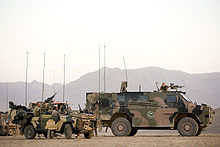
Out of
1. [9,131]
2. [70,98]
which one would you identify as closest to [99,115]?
[9,131]

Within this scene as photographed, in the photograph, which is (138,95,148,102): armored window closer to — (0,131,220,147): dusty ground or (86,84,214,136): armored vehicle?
(86,84,214,136): armored vehicle

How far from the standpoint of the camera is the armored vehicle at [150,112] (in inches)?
918

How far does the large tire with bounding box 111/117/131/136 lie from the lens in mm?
24203

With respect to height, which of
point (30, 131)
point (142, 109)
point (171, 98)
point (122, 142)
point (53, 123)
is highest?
point (171, 98)

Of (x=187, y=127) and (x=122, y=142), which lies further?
(x=187, y=127)

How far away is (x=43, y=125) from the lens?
2244cm

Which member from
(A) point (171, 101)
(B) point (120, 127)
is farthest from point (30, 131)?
(A) point (171, 101)

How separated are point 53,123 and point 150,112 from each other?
5465mm

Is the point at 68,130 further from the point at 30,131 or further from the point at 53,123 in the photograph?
the point at 30,131

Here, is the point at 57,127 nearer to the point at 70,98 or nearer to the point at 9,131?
the point at 9,131

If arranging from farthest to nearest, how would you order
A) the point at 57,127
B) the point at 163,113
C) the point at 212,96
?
the point at 212,96 < the point at 163,113 < the point at 57,127

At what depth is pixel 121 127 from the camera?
79.7ft

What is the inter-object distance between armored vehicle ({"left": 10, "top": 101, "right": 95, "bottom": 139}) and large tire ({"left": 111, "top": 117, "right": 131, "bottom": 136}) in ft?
5.85

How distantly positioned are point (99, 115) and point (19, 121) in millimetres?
4637
